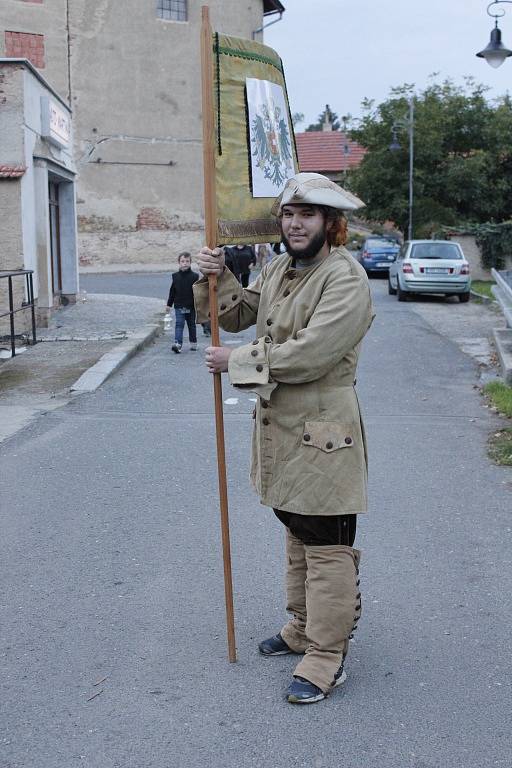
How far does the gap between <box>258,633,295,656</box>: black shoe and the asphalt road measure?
0.05 m

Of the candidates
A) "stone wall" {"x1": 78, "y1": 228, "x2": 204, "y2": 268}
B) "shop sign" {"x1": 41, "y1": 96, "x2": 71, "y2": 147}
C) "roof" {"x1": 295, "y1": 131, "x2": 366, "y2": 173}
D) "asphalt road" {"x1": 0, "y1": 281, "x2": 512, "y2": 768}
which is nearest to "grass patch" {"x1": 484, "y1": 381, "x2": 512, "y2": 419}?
"asphalt road" {"x1": 0, "y1": 281, "x2": 512, "y2": 768}

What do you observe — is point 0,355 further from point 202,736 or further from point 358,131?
point 358,131

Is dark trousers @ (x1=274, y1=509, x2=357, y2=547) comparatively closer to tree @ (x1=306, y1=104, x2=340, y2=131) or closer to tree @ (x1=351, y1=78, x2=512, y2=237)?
tree @ (x1=351, y1=78, x2=512, y2=237)

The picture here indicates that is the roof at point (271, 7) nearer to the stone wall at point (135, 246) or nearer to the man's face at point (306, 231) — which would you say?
the stone wall at point (135, 246)

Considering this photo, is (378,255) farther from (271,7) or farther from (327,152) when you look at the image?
(327,152)

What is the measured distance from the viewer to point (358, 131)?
3769 centimetres

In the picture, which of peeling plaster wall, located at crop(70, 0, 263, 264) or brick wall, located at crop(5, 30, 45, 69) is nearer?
brick wall, located at crop(5, 30, 45, 69)

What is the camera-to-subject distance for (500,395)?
394 inches

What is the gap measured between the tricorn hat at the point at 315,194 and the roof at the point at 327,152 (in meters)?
50.2

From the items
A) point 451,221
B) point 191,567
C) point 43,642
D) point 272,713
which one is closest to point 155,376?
point 191,567

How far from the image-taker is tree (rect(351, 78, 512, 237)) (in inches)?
1391

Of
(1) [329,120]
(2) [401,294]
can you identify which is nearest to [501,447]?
(2) [401,294]

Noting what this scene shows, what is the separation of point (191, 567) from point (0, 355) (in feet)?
29.8

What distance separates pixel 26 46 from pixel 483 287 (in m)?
18.7
